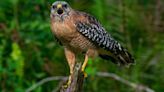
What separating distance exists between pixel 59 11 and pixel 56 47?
10.5 feet

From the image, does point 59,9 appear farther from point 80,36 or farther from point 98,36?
point 98,36

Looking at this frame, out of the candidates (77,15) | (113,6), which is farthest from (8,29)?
(77,15)

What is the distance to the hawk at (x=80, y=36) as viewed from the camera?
8305mm

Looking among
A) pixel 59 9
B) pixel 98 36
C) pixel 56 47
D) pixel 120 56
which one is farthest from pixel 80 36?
pixel 56 47

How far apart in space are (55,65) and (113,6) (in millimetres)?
1102

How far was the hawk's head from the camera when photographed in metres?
8.33

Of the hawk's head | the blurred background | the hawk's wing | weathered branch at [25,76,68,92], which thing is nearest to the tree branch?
the blurred background

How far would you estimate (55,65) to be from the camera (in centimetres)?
1130

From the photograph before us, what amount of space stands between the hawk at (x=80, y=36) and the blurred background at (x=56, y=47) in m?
1.87

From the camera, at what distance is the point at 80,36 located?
8.51m

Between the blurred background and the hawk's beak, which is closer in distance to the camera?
the hawk's beak

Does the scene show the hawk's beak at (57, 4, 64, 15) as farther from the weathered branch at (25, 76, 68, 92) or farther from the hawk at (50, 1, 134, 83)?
the weathered branch at (25, 76, 68, 92)

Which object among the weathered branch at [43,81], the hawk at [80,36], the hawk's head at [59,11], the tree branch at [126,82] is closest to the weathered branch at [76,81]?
the hawk at [80,36]

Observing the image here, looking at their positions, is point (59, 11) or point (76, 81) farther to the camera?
point (59, 11)
